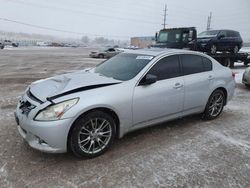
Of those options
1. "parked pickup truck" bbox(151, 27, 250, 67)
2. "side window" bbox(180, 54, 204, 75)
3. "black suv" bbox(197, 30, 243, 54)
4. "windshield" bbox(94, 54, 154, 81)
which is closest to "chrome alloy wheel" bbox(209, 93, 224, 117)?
"side window" bbox(180, 54, 204, 75)

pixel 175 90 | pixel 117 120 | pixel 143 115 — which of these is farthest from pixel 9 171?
pixel 175 90

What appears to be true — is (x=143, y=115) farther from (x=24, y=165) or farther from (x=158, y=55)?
(x=24, y=165)

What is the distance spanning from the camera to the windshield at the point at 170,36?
14.4 metres

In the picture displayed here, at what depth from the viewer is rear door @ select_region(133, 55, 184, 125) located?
3697mm

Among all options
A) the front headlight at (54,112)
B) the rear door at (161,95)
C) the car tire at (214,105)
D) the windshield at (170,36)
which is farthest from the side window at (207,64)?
the windshield at (170,36)

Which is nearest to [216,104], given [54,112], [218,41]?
[54,112]

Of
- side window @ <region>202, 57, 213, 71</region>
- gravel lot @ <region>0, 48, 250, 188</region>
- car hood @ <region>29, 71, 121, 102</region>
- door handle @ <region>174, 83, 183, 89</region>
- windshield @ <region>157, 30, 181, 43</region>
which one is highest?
windshield @ <region>157, 30, 181, 43</region>

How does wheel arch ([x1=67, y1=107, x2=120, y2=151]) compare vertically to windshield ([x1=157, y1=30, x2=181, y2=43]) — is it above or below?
below

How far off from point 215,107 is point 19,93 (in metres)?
5.60

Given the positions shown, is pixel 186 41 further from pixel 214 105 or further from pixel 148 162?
pixel 148 162

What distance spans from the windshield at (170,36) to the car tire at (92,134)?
12.0 m

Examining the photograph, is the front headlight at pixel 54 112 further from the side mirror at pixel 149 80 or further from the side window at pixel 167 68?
the side window at pixel 167 68

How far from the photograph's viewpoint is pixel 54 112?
3.05 meters

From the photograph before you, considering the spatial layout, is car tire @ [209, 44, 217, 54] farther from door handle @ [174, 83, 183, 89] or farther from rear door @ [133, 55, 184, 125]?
door handle @ [174, 83, 183, 89]
